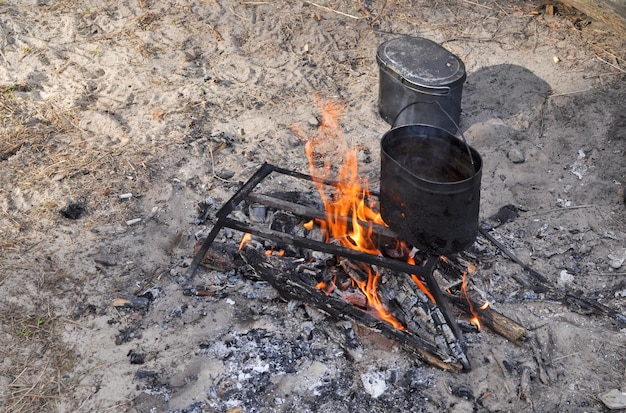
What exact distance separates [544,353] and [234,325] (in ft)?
7.37

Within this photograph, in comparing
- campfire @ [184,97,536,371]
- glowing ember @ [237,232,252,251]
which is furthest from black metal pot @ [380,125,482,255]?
glowing ember @ [237,232,252,251]

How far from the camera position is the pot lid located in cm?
589

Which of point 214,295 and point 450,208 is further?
point 214,295

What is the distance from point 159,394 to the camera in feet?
12.8

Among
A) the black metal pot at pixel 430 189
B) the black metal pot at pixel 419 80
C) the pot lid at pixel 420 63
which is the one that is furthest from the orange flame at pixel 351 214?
the pot lid at pixel 420 63

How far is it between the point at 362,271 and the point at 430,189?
3.47 feet

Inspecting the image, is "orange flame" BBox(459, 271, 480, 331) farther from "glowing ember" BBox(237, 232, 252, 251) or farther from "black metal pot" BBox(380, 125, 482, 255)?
"glowing ember" BBox(237, 232, 252, 251)

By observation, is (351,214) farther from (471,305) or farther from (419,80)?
(419,80)

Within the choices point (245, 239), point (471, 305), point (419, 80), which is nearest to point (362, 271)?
point (471, 305)

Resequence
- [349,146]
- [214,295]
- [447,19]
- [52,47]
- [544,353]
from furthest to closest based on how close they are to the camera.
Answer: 1. [447,19]
2. [52,47]
3. [349,146]
4. [214,295]
5. [544,353]

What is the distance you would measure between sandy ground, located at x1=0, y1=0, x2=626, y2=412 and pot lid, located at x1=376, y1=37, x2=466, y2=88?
2.44 feet

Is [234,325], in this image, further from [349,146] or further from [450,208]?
[349,146]

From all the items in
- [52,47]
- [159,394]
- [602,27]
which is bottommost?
[159,394]

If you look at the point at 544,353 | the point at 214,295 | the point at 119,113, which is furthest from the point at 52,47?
the point at 544,353
